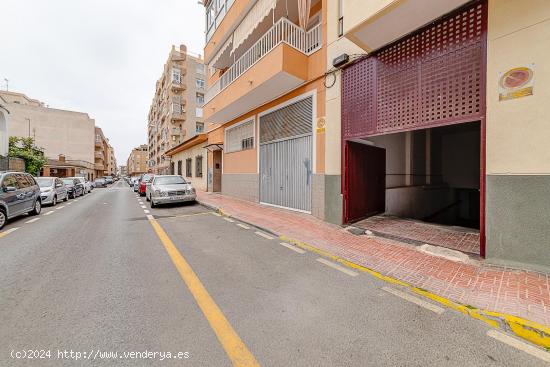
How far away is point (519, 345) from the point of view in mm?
2148

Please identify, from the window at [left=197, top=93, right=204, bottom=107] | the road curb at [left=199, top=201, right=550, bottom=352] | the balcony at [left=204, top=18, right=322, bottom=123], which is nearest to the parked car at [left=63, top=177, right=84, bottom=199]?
the balcony at [left=204, top=18, right=322, bottom=123]

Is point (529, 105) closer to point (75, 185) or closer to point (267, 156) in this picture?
point (267, 156)

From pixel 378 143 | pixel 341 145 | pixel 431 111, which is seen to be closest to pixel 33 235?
pixel 341 145

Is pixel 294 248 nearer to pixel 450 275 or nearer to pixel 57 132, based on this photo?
pixel 450 275

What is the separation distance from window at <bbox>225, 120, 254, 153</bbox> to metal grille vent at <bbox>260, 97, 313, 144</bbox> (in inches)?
50.7

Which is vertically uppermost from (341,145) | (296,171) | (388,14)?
(388,14)

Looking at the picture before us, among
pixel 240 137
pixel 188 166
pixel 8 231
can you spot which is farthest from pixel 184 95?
pixel 8 231

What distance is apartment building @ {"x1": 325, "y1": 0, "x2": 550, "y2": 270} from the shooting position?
11.7 feet

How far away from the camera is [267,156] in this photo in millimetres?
10375

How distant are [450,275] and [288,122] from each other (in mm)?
7170

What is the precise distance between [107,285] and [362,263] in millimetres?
4018

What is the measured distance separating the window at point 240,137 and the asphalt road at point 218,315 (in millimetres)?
8406

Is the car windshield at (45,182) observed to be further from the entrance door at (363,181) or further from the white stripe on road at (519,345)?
the white stripe on road at (519,345)

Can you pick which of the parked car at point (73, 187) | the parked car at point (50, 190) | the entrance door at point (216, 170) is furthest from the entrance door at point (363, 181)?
the parked car at point (73, 187)
